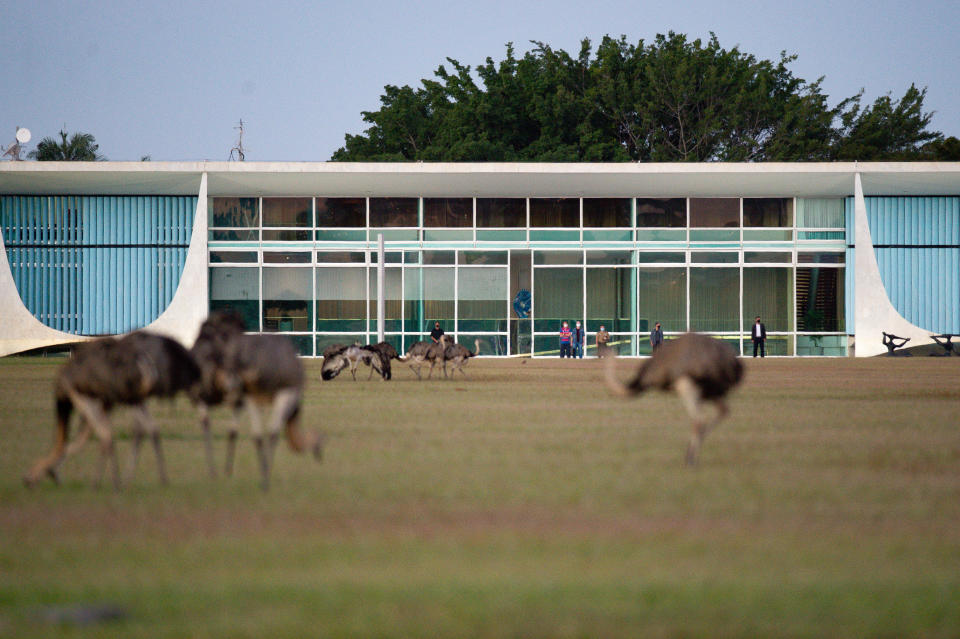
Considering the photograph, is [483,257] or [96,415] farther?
[483,257]

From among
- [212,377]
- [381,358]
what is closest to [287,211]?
[381,358]

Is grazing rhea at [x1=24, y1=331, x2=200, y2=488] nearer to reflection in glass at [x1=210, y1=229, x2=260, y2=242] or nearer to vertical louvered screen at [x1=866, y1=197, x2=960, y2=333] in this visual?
reflection in glass at [x1=210, y1=229, x2=260, y2=242]

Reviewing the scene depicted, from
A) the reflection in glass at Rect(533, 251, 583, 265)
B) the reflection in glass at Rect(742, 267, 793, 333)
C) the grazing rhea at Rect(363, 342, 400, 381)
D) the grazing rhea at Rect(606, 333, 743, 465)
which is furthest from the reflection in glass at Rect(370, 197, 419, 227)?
the grazing rhea at Rect(606, 333, 743, 465)

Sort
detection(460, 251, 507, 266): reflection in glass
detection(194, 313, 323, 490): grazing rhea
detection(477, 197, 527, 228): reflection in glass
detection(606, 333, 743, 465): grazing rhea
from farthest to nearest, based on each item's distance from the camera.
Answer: detection(477, 197, 527, 228): reflection in glass < detection(460, 251, 507, 266): reflection in glass < detection(606, 333, 743, 465): grazing rhea < detection(194, 313, 323, 490): grazing rhea

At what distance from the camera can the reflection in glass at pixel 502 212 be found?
51.3m

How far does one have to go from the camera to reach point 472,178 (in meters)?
47.7

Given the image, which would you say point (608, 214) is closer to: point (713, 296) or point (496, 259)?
point (496, 259)

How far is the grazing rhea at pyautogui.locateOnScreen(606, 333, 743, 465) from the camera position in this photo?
12.5 meters

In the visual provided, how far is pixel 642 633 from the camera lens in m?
6.14

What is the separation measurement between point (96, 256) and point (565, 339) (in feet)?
62.8

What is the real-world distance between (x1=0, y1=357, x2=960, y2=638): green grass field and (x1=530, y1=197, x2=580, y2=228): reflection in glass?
3456 centimetres

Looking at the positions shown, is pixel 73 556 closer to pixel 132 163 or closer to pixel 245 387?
pixel 245 387

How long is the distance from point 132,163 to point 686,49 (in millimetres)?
44148

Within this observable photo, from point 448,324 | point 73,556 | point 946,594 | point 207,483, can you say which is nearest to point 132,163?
point 448,324
